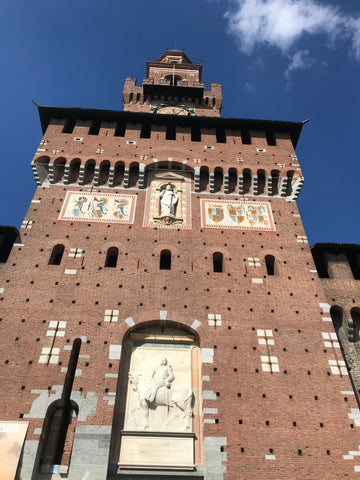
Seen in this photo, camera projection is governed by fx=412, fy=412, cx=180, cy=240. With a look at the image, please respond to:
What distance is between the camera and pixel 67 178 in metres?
16.2

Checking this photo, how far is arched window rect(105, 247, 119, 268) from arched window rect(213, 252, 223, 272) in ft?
11.3

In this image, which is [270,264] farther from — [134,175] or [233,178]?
[134,175]

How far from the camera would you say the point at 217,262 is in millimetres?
14797

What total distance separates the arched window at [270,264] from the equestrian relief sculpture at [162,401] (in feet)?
16.8

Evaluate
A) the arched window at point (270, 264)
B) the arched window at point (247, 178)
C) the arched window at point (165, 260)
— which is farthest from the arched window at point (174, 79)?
the arched window at point (270, 264)

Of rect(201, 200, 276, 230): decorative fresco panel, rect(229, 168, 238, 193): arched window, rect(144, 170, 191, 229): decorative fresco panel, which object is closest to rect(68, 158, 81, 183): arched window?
rect(144, 170, 191, 229): decorative fresco panel

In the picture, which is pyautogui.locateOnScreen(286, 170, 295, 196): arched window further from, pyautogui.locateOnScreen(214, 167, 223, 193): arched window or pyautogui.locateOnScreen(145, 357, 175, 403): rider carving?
pyautogui.locateOnScreen(145, 357, 175, 403): rider carving

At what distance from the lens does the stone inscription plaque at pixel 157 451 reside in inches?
397

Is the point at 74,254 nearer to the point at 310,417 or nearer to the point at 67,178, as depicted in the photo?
the point at 67,178

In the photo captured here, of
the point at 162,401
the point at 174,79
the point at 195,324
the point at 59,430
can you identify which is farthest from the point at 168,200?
the point at 174,79

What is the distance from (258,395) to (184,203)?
7.60m

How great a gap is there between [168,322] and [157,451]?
11.5 ft

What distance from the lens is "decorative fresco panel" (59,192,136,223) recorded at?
49.5 ft

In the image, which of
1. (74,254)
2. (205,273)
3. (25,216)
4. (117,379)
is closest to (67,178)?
(25,216)
